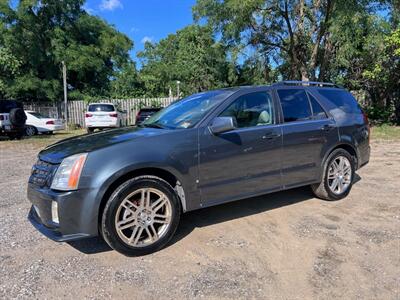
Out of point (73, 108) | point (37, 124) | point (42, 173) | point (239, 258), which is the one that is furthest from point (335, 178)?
point (73, 108)

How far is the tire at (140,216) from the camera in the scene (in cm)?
387

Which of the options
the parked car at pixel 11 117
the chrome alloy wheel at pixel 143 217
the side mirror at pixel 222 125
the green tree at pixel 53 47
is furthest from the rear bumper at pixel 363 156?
the green tree at pixel 53 47

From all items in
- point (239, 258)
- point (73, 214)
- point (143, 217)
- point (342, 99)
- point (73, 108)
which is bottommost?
point (239, 258)

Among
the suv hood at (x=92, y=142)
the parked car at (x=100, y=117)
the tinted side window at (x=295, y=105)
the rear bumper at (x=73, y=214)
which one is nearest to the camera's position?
the rear bumper at (x=73, y=214)

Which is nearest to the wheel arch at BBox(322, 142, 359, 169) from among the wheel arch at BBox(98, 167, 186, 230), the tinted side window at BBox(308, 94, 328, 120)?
the tinted side window at BBox(308, 94, 328, 120)

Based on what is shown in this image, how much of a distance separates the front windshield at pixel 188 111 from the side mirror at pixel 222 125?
24 centimetres

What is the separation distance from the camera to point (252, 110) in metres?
5.00

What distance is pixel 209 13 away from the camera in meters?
17.8

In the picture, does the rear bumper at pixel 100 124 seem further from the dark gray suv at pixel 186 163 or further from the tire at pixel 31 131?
the dark gray suv at pixel 186 163

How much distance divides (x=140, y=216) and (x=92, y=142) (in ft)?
3.19

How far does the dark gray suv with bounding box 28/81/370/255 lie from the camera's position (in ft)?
12.5

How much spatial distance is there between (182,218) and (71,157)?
6.02 feet

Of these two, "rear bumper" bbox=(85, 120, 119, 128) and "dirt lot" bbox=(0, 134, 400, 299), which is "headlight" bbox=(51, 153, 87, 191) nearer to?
"dirt lot" bbox=(0, 134, 400, 299)

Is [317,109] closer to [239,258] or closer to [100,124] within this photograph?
[239,258]
